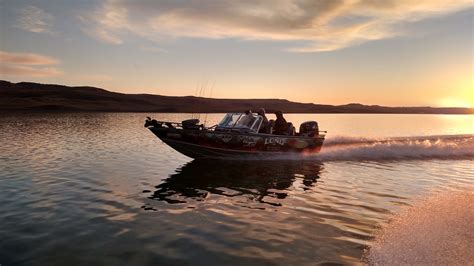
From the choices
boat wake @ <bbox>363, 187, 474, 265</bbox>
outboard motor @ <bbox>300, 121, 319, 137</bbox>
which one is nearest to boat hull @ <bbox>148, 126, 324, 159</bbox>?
outboard motor @ <bbox>300, 121, 319, 137</bbox>

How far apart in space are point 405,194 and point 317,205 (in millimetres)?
3964

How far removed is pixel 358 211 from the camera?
38.1 ft

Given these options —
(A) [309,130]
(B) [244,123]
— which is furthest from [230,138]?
(A) [309,130]

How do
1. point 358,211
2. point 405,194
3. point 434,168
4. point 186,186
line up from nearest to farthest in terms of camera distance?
point 358,211 < point 405,194 < point 186,186 < point 434,168

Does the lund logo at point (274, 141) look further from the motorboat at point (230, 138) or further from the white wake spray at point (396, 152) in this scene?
the white wake spray at point (396, 152)

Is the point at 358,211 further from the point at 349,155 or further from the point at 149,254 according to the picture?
the point at 349,155

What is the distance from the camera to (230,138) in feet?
73.6

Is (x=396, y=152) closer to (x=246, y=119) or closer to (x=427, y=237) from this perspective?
(x=246, y=119)

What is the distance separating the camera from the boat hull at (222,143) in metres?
22.0

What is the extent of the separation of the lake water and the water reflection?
5 centimetres

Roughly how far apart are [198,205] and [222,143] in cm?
1039

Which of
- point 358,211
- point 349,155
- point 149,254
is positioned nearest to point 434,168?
point 349,155

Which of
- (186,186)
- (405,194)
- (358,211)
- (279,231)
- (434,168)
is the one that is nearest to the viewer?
(279,231)

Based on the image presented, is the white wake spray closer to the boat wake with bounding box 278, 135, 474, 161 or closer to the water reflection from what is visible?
the boat wake with bounding box 278, 135, 474, 161
